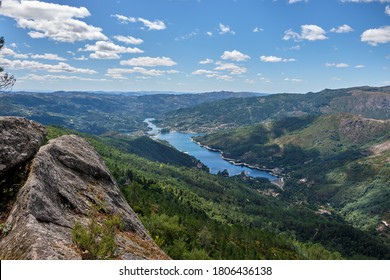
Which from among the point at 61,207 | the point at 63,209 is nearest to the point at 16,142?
the point at 61,207

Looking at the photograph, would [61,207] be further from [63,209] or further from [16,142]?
[16,142]

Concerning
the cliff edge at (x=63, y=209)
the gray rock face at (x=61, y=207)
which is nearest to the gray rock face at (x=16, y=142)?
the gray rock face at (x=61, y=207)

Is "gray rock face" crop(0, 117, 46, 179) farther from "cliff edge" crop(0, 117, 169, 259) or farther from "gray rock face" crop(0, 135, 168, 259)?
"cliff edge" crop(0, 117, 169, 259)

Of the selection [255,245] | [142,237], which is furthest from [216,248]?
[142,237]

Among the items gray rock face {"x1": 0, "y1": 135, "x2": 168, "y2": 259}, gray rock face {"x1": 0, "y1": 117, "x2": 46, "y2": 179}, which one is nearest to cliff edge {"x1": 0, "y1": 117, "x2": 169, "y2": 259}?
gray rock face {"x1": 0, "y1": 135, "x2": 168, "y2": 259}

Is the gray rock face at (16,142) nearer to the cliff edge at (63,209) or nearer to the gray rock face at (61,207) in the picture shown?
the gray rock face at (61,207)
